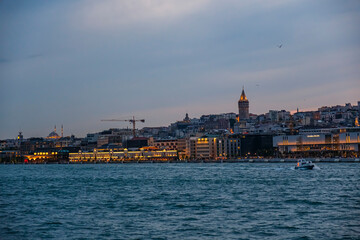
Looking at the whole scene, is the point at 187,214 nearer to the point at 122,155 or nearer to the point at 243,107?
the point at 122,155

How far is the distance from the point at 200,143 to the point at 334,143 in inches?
1195

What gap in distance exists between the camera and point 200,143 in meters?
122

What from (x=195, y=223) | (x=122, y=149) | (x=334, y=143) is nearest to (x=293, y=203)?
(x=195, y=223)

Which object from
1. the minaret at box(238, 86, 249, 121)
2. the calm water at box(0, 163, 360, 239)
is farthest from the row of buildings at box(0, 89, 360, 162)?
the calm water at box(0, 163, 360, 239)

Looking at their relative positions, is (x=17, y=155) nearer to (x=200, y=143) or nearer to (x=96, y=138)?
(x=96, y=138)

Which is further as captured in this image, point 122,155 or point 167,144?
point 167,144

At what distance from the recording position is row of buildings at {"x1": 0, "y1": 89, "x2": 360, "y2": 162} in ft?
337

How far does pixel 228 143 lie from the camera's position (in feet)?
385

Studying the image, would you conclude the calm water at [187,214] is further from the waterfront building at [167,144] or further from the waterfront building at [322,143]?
the waterfront building at [167,144]

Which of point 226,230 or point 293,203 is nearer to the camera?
point 226,230

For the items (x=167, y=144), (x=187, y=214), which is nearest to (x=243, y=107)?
(x=167, y=144)

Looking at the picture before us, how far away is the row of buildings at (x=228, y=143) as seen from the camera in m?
103

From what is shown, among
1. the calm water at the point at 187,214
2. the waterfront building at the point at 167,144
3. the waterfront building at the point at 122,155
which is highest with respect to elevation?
the waterfront building at the point at 167,144

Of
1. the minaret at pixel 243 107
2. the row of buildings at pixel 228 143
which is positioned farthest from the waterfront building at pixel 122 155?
the minaret at pixel 243 107
